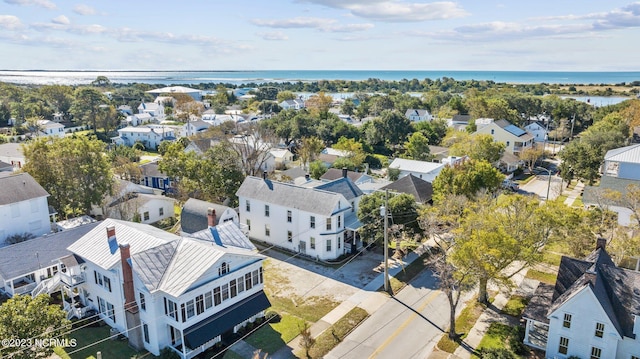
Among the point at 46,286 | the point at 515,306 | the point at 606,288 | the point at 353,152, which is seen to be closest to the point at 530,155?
the point at 353,152

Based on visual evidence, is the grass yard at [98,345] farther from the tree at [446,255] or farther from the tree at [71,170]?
the tree at [446,255]

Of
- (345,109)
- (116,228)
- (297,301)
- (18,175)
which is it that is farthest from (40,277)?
(345,109)

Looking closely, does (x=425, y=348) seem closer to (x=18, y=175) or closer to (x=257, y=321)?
(x=257, y=321)

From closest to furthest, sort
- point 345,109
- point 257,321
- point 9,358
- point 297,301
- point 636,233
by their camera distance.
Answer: point 9,358, point 257,321, point 297,301, point 636,233, point 345,109

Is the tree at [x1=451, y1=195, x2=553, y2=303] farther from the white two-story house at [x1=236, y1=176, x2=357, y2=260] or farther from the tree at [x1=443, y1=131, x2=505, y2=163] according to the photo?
the tree at [x1=443, y1=131, x2=505, y2=163]

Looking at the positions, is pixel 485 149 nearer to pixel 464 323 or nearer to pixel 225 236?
pixel 464 323

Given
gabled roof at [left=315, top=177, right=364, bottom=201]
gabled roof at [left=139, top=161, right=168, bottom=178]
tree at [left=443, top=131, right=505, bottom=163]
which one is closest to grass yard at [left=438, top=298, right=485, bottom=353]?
gabled roof at [left=315, top=177, right=364, bottom=201]
